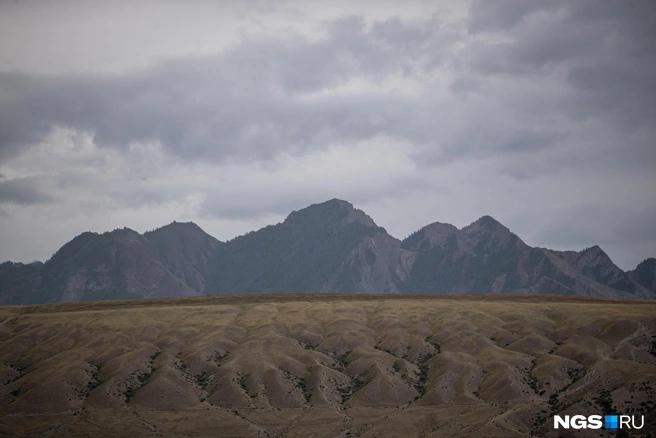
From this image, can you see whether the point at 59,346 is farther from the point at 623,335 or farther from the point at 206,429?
the point at 623,335

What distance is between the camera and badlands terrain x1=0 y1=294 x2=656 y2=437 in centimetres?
13825

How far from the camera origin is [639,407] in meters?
123

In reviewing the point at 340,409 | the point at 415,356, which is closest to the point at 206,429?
the point at 340,409

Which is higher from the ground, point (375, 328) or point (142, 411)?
point (375, 328)

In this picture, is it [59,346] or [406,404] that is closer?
[406,404]

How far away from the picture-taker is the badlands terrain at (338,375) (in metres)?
138

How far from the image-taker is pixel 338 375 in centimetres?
16375

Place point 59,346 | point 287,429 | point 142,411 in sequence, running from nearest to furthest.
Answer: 1. point 287,429
2. point 142,411
3. point 59,346

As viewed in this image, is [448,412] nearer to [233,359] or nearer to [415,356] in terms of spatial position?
[415,356]

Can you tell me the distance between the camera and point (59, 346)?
187500 millimetres

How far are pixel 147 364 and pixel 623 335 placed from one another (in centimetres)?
11728

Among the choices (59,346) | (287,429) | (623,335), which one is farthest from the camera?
(59,346)

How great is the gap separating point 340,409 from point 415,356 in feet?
101

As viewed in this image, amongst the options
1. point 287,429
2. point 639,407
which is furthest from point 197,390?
point 639,407
